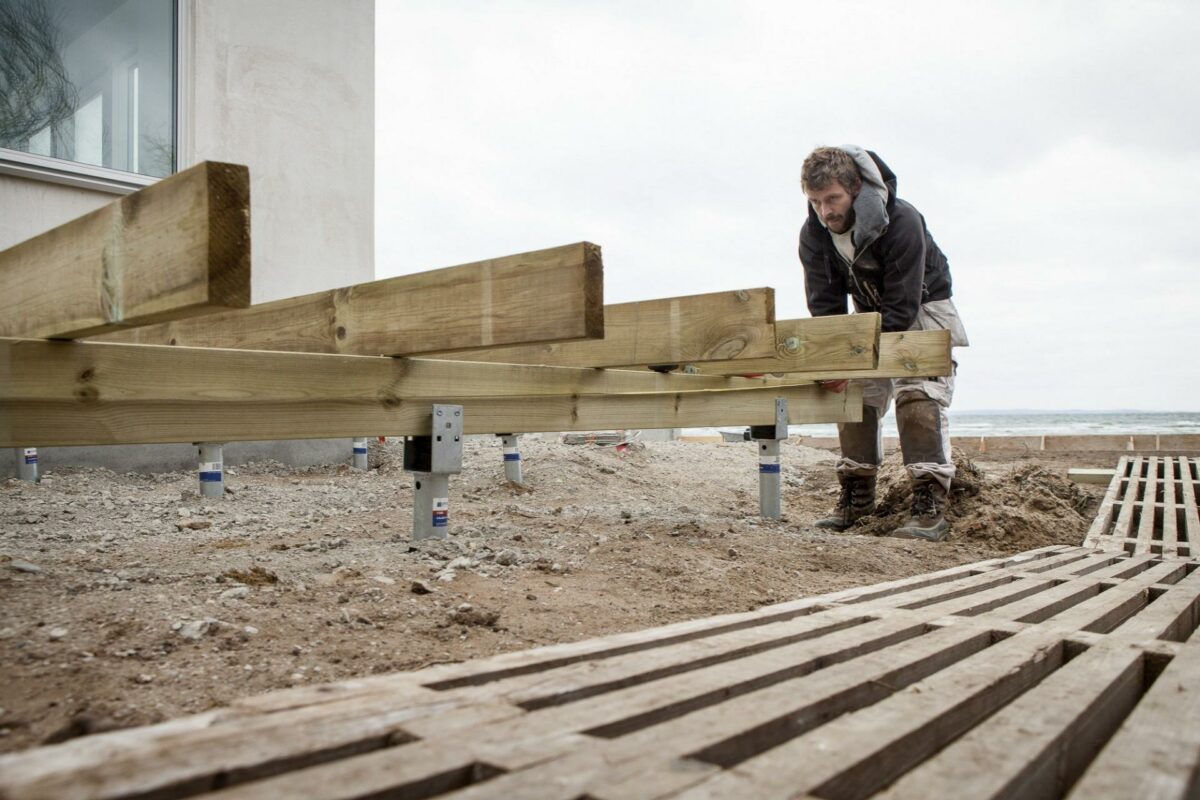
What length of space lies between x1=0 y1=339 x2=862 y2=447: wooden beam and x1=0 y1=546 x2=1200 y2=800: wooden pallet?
1.28m

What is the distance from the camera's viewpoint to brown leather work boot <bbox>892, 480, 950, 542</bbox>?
15.3 ft

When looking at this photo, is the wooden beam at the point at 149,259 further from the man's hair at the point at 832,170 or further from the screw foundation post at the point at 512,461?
the screw foundation post at the point at 512,461

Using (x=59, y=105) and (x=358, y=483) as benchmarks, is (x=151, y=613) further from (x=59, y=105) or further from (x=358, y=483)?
(x=59, y=105)

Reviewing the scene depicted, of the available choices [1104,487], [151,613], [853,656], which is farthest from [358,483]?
[1104,487]

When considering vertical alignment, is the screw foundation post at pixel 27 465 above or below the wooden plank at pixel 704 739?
above

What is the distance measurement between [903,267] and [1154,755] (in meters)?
3.77

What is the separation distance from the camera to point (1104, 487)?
24.5 feet

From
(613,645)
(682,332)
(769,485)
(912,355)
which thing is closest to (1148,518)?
(912,355)

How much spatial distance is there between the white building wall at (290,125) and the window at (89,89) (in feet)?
0.55

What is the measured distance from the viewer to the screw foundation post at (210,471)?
482cm

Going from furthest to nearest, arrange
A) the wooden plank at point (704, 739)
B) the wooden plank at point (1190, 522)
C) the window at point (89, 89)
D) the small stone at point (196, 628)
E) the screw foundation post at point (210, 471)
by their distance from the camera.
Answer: the window at point (89, 89)
the screw foundation post at point (210, 471)
the wooden plank at point (1190, 522)
the small stone at point (196, 628)
the wooden plank at point (704, 739)

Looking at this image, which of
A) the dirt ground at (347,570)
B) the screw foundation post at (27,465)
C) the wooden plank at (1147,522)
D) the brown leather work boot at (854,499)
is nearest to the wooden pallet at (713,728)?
the dirt ground at (347,570)

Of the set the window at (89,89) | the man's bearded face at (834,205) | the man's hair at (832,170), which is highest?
the window at (89,89)

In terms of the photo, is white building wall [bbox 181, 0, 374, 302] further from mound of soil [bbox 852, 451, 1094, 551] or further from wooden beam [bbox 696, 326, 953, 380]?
mound of soil [bbox 852, 451, 1094, 551]
